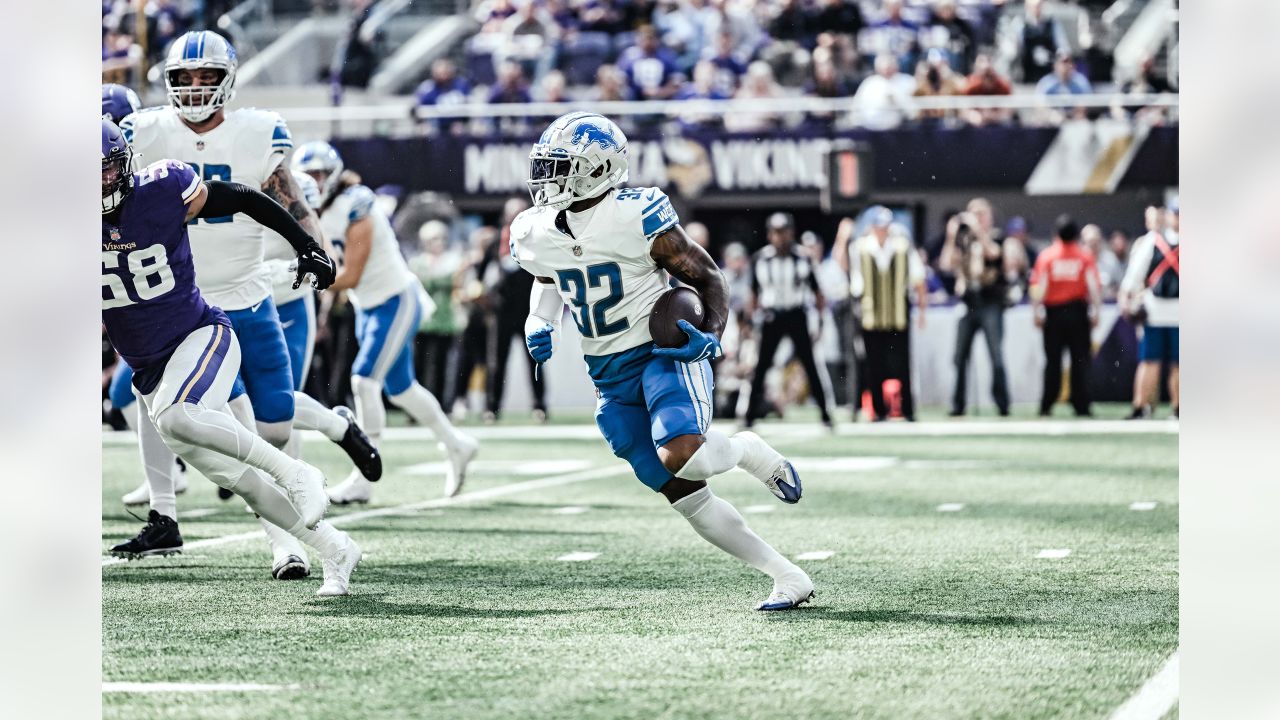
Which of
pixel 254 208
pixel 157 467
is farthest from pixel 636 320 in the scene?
pixel 157 467

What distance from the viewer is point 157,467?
688 cm

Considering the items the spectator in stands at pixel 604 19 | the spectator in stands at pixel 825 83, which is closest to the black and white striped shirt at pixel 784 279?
the spectator in stands at pixel 825 83

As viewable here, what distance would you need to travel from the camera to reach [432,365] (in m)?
15.6

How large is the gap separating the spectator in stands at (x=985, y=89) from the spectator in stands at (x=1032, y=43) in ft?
3.37

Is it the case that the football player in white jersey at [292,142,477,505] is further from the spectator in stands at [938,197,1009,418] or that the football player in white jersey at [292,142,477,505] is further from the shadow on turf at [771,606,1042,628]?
the spectator in stands at [938,197,1009,418]

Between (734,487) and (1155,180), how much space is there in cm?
827

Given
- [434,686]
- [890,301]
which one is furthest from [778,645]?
[890,301]

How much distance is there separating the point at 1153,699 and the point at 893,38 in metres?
15.0

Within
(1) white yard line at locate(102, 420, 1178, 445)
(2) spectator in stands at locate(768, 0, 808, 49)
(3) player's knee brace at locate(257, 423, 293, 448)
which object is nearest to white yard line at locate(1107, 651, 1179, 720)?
(3) player's knee brace at locate(257, 423, 293, 448)

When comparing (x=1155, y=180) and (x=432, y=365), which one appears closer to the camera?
(x=432, y=365)

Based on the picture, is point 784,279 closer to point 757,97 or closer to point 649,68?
point 757,97

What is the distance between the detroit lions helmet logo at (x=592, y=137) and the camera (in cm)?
530
